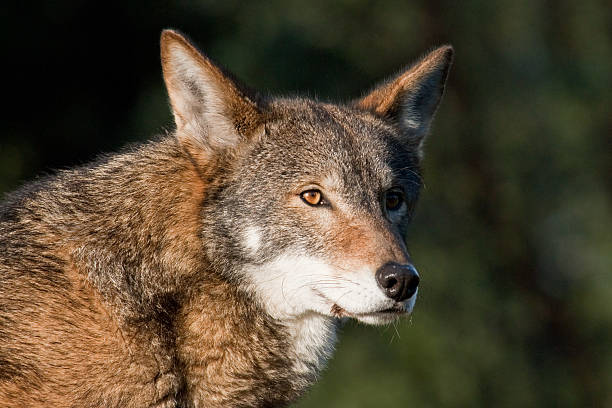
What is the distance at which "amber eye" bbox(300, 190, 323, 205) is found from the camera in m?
5.48

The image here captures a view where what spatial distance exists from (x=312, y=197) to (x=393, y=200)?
626 mm

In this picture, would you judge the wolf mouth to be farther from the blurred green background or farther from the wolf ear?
the blurred green background

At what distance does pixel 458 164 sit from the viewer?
19.8 meters

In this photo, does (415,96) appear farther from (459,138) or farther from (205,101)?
(459,138)

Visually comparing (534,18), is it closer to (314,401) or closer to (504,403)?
(504,403)

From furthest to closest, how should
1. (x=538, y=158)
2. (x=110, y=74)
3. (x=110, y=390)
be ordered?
(x=538, y=158) → (x=110, y=74) → (x=110, y=390)

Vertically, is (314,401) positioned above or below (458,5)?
below

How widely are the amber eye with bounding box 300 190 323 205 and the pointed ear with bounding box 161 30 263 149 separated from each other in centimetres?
59

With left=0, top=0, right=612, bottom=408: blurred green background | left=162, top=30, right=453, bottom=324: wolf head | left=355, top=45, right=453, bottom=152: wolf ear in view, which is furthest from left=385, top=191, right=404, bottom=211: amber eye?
left=0, top=0, right=612, bottom=408: blurred green background

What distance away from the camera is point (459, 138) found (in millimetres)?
19891

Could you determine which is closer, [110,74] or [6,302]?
[6,302]

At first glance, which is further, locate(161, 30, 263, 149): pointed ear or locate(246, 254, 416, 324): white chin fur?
locate(161, 30, 263, 149): pointed ear

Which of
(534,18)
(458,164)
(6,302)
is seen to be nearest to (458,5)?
(534,18)

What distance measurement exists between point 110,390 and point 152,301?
56 cm
